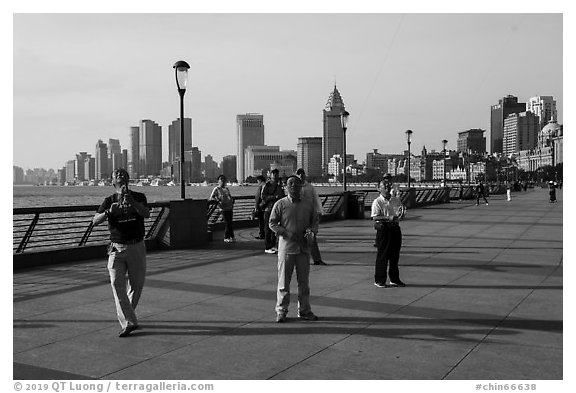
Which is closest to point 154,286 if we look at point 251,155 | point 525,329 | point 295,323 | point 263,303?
point 263,303

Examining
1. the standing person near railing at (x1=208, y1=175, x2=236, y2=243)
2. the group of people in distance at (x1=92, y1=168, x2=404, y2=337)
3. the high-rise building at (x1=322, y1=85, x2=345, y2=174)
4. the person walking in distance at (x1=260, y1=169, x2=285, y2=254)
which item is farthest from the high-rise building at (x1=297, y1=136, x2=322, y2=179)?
the group of people in distance at (x1=92, y1=168, x2=404, y2=337)

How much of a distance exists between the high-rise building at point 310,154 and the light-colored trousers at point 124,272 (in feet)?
422

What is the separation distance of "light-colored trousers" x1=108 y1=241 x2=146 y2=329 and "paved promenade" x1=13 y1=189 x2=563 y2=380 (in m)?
0.22

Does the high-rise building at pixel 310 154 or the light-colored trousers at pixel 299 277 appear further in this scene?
the high-rise building at pixel 310 154

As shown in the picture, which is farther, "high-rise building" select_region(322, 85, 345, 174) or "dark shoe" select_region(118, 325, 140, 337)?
"high-rise building" select_region(322, 85, 345, 174)

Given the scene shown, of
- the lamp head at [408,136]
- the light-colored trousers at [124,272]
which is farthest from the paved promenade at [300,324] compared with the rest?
the lamp head at [408,136]

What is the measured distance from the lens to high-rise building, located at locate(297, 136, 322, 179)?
138m

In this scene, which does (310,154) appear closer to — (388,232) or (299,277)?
(388,232)

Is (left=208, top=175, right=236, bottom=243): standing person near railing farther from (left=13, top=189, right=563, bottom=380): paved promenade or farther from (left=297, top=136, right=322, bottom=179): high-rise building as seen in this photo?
(left=297, top=136, right=322, bottom=179): high-rise building

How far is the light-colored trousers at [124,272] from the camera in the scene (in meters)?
6.46

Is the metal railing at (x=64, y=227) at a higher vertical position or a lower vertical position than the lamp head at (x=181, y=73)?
lower

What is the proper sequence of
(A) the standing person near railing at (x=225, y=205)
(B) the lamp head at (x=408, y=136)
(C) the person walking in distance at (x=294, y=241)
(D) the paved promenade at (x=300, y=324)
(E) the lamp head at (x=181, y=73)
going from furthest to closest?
(B) the lamp head at (x=408, y=136), (A) the standing person near railing at (x=225, y=205), (E) the lamp head at (x=181, y=73), (C) the person walking in distance at (x=294, y=241), (D) the paved promenade at (x=300, y=324)

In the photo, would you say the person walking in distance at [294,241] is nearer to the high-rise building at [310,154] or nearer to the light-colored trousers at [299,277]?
the light-colored trousers at [299,277]
